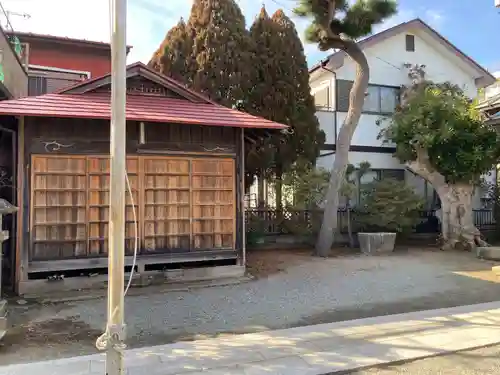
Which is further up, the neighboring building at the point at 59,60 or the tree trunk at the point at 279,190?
the neighboring building at the point at 59,60

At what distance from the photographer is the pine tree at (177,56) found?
Result: 44.1 ft

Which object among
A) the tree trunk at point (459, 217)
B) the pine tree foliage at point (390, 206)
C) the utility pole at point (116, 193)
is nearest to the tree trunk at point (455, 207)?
the tree trunk at point (459, 217)

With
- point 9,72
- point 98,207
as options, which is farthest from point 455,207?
point 9,72

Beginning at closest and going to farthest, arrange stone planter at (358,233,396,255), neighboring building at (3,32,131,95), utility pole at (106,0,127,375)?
utility pole at (106,0,127,375)
stone planter at (358,233,396,255)
neighboring building at (3,32,131,95)

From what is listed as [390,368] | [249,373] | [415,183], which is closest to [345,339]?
[390,368]

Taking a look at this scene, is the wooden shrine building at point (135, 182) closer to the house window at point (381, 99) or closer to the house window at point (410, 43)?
Result: the house window at point (381, 99)

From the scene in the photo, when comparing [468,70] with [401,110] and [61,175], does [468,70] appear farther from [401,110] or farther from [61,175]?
[61,175]

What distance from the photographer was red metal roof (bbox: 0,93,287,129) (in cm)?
703

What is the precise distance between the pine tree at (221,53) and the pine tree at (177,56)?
0.82 feet

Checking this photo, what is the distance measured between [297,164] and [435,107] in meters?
4.39

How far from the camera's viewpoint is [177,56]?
1354cm

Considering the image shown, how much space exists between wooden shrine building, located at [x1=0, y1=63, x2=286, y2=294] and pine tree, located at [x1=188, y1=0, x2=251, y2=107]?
416 cm

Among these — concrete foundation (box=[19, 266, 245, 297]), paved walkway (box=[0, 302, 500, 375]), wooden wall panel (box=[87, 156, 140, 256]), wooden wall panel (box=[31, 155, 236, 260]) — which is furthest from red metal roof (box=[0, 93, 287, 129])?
paved walkway (box=[0, 302, 500, 375])

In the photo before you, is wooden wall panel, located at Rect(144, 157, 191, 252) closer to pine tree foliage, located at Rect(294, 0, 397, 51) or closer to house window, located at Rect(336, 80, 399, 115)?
pine tree foliage, located at Rect(294, 0, 397, 51)
